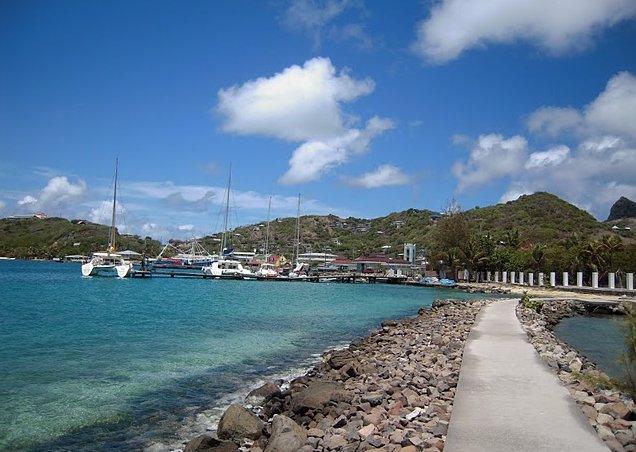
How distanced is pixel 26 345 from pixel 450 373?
46.8 ft

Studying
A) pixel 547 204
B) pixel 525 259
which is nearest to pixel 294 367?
pixel 525 259

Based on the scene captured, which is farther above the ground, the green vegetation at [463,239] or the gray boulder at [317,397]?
the green vegetation at [463,239]

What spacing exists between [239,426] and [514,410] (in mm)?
4326

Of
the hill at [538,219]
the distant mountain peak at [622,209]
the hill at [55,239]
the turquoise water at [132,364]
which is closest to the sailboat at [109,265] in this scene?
the turquoise water at [132,364]

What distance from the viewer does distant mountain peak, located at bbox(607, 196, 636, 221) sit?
136m

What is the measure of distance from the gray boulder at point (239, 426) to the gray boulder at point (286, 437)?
0.79 m

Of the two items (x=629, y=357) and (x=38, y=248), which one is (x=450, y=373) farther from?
(x=38, y=248)

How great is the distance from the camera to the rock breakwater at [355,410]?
287 inches

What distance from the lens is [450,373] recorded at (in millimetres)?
10648

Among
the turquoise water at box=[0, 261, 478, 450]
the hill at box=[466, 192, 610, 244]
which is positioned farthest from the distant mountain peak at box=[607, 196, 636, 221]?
the turquoise water at box=[0, 261, 478, 450]

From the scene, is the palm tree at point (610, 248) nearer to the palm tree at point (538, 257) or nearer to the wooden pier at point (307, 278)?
the palm tree at point (538, 257)

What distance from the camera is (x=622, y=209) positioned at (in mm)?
140000

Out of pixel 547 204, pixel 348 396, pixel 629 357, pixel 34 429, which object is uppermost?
pixel 547 204

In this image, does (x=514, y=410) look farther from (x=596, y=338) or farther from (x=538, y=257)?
(x=538, y=257)
